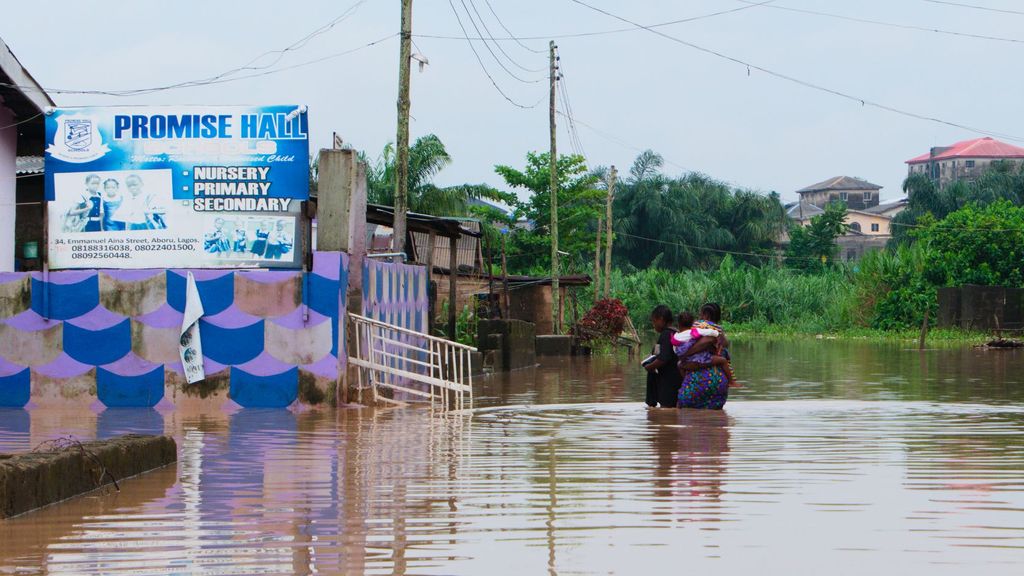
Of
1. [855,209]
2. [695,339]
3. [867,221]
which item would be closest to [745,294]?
[695,339]

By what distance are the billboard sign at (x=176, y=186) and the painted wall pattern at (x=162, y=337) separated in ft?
0.97

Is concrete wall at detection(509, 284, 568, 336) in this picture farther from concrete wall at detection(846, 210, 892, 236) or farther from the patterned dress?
concrete wall at detection(846, 210, 892, 236)

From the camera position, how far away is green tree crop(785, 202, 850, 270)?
3241 inches

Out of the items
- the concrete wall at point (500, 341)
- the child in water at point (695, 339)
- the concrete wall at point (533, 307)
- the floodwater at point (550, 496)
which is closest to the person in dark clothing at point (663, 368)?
the child in water at point (695, 339)

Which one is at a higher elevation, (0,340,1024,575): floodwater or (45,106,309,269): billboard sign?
(45,106,309,269): billboard sign

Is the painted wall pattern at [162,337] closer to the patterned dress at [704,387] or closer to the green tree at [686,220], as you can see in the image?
the patterned dress at [704,387]

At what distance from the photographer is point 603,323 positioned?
41.3 metres

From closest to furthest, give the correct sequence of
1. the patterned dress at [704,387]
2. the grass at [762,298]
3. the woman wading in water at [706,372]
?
1. the woman wading in water at [706,372]
2. the patterned dress at [704,387]
3. the grass at [762,298]

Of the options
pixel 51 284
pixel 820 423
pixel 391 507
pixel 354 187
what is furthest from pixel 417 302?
pixel 391 507

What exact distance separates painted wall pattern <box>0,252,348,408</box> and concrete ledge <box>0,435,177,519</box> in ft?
22.3

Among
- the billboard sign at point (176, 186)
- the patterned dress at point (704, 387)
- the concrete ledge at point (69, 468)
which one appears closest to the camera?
the concrete ledge at point (69, 468)

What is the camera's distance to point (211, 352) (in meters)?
16.5

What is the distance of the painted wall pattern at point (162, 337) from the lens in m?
16.4

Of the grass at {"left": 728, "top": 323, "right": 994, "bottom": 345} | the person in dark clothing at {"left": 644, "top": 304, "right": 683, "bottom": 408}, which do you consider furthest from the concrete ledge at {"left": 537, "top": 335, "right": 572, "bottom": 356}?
the person in dark clothing at {"left": 644, "top": 304, "right": 683, "bottom": 408}
